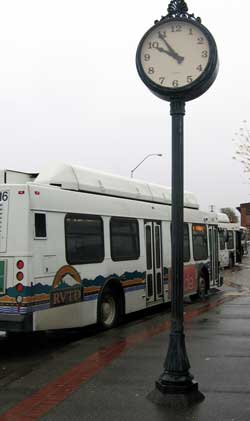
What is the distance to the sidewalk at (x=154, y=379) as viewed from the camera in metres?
4.97

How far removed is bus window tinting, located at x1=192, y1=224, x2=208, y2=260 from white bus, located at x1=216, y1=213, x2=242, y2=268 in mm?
15635

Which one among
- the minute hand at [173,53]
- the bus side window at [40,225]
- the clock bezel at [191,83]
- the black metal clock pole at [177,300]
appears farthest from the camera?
the bus side window at [40,225]

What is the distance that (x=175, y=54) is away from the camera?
18.4 ft

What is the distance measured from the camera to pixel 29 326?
790cm

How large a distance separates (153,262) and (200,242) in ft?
11.9

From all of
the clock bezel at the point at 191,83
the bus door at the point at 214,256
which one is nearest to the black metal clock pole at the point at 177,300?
the clock bezel at the point at 191,83

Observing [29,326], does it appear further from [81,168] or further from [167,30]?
[167,30]

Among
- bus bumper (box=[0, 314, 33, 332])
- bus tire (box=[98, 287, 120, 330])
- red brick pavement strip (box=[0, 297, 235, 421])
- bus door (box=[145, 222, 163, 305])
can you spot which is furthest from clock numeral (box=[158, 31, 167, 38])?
bus door (box=[145, 222, 163, 305])

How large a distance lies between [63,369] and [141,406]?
6.45 feet

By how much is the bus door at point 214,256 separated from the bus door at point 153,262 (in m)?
4.39

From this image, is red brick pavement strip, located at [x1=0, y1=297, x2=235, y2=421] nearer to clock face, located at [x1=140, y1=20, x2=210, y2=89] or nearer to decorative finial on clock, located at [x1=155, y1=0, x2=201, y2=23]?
A: clock face, located at [x1=140, y1=20, x2=210, y2=89]

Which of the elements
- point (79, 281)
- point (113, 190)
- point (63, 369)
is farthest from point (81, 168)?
point (63, 369)

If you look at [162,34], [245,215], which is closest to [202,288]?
[162,34]

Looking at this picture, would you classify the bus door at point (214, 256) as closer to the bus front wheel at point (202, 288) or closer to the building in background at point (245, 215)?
the bus front wheel at point (202, 288)
